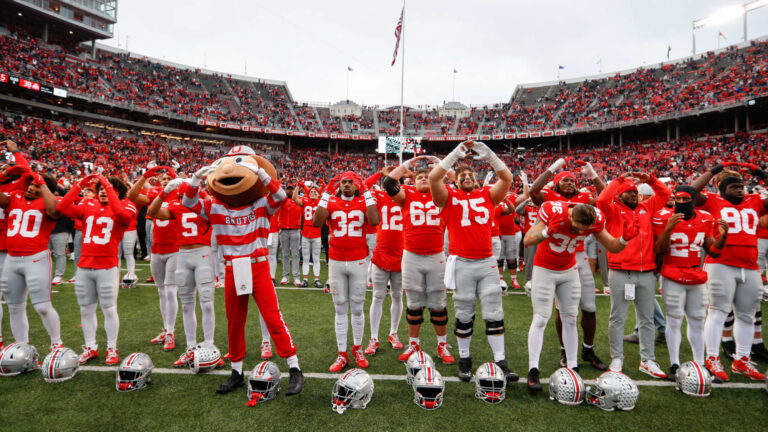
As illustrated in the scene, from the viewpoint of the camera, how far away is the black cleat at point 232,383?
13.5 feet

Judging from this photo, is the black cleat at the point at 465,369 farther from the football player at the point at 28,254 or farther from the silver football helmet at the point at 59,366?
the football player at the point at 28,254

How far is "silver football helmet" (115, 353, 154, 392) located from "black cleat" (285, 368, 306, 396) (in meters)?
1.65

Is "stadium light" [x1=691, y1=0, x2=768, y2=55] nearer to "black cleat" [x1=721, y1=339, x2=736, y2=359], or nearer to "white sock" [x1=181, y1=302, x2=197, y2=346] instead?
"black cleat" [x1=721, y1=339, x2=736, y2=359]

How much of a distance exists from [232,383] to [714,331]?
5.82 meters

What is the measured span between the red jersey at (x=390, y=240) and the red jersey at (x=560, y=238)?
194 centimetres

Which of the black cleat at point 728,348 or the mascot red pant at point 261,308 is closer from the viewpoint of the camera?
the mascot red pant at point 261,308

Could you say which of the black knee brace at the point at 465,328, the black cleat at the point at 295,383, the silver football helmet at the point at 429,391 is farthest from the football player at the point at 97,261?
the black knee brace at the point at 465,328

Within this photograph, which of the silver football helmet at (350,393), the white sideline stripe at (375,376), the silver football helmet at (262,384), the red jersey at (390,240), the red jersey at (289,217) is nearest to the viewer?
the silver football helmet at (350,393)

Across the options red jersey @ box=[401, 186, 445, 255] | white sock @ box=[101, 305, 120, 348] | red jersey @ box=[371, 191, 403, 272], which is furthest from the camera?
red jersey @ box=[371, 191, 403, 272]

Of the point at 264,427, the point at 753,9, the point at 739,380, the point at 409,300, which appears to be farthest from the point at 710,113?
the point at 264,427

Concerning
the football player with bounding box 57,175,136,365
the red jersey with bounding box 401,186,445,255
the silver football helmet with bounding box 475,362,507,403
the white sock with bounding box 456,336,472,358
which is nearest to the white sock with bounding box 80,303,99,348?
the football player with bounding box 57,175,136,365

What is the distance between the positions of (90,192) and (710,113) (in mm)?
39970

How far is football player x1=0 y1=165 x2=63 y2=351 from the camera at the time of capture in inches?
186

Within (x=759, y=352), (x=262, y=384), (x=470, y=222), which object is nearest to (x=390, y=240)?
(x=470, y=222)
